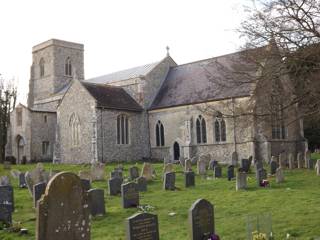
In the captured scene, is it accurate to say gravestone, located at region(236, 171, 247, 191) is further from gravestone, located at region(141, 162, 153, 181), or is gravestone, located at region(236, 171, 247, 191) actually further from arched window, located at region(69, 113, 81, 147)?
arched window, located at region(69, 113, 81, 147)

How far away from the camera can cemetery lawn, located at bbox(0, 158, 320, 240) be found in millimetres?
10055

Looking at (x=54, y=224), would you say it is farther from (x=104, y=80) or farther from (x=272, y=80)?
(x=104, y=80)

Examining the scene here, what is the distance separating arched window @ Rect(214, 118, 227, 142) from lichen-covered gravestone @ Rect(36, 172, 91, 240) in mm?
25434

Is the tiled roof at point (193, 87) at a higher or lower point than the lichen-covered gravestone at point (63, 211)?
higher

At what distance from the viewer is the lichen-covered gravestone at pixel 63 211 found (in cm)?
643

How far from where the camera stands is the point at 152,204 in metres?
14.1

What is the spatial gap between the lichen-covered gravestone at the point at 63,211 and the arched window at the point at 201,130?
26.4m

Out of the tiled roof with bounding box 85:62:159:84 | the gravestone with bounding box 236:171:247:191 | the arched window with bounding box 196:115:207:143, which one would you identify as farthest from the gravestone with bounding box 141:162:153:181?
the tiled roof with bounding box 85:62:159:84

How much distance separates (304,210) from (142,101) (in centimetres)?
2555

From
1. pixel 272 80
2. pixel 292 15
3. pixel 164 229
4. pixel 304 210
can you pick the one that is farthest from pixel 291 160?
pixel 164 229

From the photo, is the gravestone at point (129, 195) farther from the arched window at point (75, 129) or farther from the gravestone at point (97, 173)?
the arched window at point (75, 129)

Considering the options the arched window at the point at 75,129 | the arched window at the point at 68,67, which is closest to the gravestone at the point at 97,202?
the arched window at the point at 75,129

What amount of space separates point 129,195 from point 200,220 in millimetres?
5170

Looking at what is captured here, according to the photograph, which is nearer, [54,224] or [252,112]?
[54,224]
